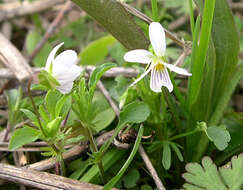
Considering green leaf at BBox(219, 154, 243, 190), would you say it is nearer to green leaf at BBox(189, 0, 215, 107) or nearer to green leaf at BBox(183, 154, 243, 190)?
green leaf at BBox(183, 154, 243, 190)

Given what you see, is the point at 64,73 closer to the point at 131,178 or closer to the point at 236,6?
the point at 131,178

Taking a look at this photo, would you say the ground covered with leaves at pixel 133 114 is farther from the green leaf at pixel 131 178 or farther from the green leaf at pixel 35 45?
the green leaf at pixel 35 45

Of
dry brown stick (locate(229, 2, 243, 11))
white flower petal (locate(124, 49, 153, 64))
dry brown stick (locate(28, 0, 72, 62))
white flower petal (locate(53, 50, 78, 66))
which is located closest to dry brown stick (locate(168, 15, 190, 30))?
dry brown stick (locate(229, 2, 243, 11))

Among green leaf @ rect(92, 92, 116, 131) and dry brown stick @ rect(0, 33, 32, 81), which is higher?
dry brown stick @ rect(0, 33, 32, 81)

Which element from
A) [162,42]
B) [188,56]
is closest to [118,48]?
[188,56]

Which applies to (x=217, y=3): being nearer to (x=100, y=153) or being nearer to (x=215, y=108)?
(x=215, y=108)

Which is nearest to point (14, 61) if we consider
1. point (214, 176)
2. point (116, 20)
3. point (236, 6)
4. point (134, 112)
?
point (116, 20)
